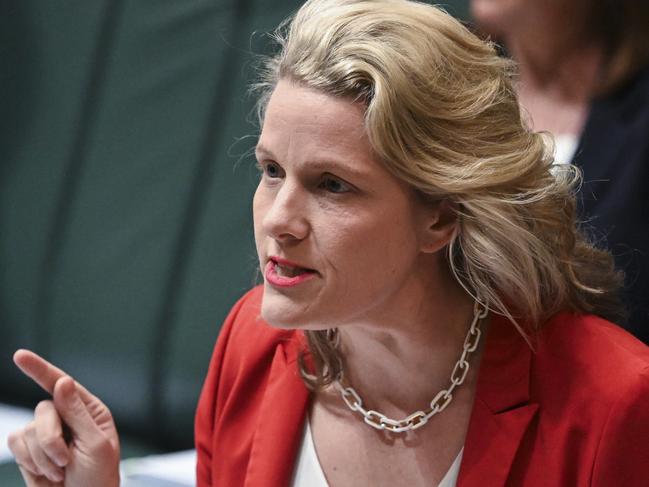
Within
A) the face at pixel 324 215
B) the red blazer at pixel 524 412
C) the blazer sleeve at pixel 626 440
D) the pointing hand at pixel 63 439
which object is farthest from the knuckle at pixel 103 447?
the blazer sleeve at pixel 626 440

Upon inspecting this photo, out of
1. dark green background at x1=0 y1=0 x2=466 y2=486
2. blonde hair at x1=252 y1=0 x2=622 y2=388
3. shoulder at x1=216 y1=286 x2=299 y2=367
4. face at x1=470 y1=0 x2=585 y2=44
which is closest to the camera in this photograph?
blonde hair at x1=252 y1=0 x2=622 y2=388

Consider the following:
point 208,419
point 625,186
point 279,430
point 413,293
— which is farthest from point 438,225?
point 625,186

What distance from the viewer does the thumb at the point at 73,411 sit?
3.81ft

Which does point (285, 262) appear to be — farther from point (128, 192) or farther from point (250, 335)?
point (128, 192)

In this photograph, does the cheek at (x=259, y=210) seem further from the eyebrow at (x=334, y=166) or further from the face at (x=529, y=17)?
the face at (x=529, y=17)

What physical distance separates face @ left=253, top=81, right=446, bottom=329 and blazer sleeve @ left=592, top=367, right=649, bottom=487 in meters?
0.25

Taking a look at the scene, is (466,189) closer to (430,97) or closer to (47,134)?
(430,97)

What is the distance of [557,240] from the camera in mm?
1143

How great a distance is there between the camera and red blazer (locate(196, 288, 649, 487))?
3.48ft

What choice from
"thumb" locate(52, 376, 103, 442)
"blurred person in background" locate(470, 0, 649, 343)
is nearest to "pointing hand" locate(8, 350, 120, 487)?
"thumb" locate(52, 376, 103, 442)

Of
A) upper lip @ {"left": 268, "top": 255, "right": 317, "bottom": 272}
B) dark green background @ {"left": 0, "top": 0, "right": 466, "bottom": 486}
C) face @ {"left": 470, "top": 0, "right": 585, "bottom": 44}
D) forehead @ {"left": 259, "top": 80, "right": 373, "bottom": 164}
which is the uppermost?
face @ {"left": 470, "top": 0, "right": 585, "bottom": 44}

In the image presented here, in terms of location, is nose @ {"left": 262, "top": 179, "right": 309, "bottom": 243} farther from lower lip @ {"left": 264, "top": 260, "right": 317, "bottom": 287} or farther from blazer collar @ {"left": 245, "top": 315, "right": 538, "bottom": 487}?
blazer collar @ {"left": 245, "top": 315, "right": 538, "bottom": 487}

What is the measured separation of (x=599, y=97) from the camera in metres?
1.61

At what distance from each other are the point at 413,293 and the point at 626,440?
254 mm
